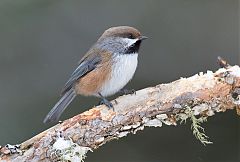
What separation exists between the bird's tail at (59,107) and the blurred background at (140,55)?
1.16m

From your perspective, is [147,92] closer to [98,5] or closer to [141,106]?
[141,106]

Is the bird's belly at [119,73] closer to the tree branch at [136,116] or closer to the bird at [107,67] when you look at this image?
the bird at [107,67]

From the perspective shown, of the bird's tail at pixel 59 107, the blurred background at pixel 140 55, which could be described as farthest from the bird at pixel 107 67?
the blurred background at pixel 140 55

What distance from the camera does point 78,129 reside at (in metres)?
3.16

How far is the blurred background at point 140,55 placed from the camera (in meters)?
5.09

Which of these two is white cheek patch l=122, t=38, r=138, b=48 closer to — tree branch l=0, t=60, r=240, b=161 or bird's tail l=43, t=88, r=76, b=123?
bird's tail l=43, t=88, r=76, b=123

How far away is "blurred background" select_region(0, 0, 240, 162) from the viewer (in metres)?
5.09

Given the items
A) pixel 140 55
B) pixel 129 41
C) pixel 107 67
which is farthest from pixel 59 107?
pixel 140 55

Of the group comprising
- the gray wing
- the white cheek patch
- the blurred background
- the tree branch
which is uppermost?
the blurred background

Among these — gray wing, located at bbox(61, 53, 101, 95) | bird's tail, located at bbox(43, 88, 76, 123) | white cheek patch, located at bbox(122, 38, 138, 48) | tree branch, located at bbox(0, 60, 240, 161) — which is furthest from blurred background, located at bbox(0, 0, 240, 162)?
tree branch, located at bbox(0, 60, 240, 161)

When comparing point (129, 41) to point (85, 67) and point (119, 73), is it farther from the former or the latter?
point (85, 67)

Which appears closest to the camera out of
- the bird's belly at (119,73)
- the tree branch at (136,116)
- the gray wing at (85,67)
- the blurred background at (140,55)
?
the tree branch at (136,116)

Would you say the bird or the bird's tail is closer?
the bird

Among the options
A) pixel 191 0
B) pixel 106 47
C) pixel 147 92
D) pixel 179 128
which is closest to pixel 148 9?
pixel 191 0
